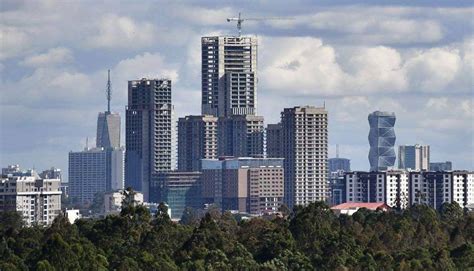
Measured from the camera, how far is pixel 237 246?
104938mm

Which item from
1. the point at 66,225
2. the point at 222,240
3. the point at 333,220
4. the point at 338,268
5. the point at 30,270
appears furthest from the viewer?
the point at 333,220

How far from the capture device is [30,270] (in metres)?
91.4

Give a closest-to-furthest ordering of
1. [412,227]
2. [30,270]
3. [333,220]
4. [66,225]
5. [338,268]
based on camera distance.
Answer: [30,270] → [338,268] → [66,225] → [412,227] → [333,220]

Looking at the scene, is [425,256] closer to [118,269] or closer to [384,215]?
[118,269]

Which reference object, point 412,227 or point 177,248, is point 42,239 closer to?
point 177,248

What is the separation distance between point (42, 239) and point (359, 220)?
40.5 m

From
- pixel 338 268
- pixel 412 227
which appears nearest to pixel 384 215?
pixel 412 227

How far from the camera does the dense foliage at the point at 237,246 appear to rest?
95.7 m

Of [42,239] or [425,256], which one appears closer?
[425,256]

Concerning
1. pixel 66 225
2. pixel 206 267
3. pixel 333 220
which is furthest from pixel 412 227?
pixel 206 267

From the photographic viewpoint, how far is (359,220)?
148 m

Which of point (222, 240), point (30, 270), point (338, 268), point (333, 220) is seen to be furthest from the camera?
point (333, 220)

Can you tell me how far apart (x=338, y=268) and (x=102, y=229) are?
17878 millimetres

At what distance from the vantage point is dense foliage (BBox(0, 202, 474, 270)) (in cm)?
9569
